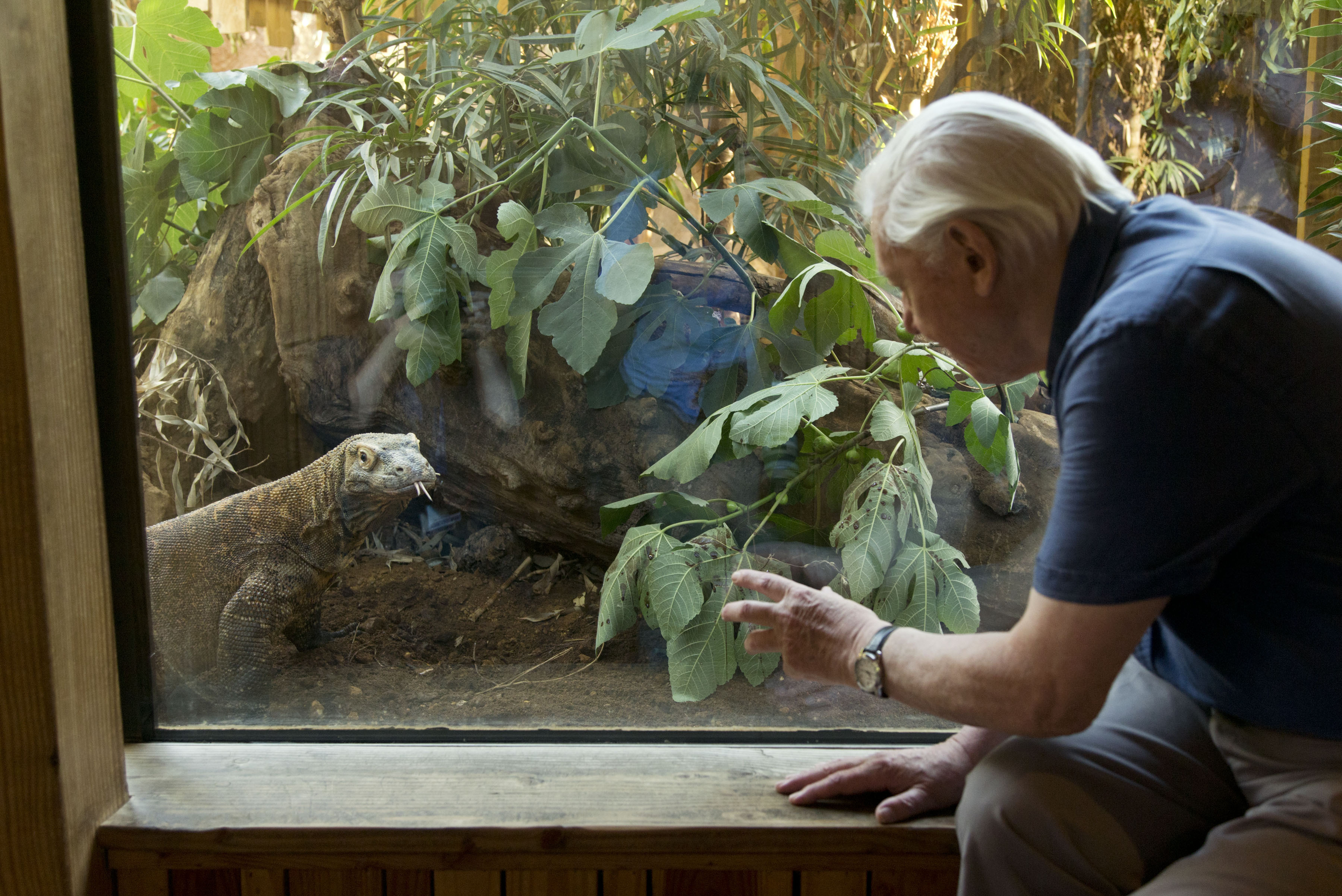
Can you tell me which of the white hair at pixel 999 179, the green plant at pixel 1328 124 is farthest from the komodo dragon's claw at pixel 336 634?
the green plant at pixel 1328 124

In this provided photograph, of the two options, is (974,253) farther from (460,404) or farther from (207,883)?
(207,883)

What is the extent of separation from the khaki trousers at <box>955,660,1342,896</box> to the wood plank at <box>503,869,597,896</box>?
1.59ft

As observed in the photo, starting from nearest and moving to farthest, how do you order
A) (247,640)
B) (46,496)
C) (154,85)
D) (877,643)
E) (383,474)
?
(877,643) < (46,496) < (154,85) < (383,474) < (247,640)

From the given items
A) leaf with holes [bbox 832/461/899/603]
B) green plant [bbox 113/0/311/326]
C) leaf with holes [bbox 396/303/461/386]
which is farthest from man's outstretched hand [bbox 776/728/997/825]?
green plant [bbox 113/0/311/326]

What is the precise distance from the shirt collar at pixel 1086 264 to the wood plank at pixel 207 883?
1.25 metres

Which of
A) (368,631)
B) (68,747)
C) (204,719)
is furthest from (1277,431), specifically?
(204,719)

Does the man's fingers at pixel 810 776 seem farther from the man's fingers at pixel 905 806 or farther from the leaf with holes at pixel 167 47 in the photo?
the leaf with holes at pixel 167 47

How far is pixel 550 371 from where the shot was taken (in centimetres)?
155

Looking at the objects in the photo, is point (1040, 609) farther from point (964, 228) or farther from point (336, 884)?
point (336, 884)

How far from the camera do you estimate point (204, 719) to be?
A: 1418 mm

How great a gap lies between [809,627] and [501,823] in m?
0.49

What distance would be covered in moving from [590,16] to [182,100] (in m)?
0.70

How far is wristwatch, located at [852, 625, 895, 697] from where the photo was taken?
0.97 metres

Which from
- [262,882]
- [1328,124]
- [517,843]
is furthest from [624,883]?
[1328,124]
